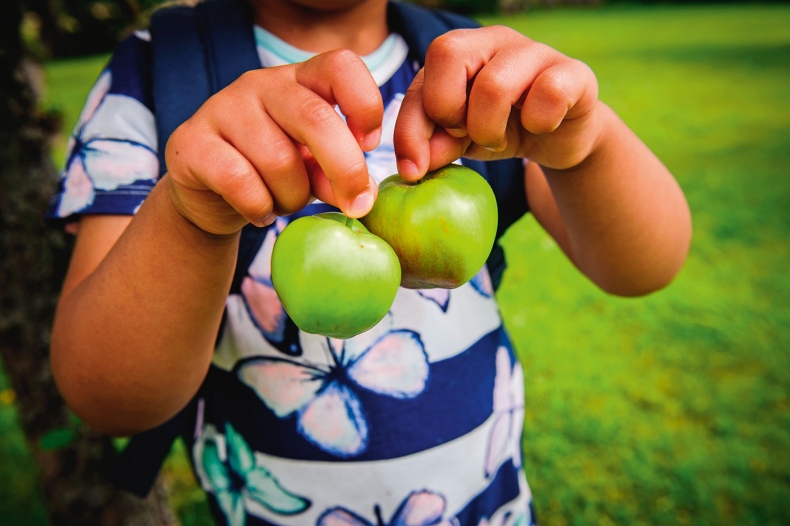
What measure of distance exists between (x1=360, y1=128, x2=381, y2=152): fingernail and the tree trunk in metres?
1.37

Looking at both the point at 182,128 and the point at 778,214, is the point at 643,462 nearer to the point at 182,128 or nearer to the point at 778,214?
the point at 182,128

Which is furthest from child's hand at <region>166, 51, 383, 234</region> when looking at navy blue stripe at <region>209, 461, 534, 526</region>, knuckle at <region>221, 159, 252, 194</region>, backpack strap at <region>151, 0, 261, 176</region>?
navy blue stripe at <region>209, 461, 534, 526</region>

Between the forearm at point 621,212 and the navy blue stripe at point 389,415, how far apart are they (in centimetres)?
38

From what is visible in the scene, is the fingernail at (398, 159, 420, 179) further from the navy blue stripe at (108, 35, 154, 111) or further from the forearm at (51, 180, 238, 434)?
the navy blue stripe at (108, 35, 154, 111)

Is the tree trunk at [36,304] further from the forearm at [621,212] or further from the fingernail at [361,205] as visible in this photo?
the forearm at [621,212]

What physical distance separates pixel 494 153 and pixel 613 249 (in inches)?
17.5

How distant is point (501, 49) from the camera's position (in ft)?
2.98

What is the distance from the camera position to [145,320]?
0.97 meters

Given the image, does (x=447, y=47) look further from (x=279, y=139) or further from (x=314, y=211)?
(x=314, y=211)

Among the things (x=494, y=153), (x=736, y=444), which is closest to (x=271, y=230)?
(x=494, y=153)

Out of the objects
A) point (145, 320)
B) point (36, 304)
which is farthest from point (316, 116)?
point (36, 304)

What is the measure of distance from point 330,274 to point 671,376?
3.08 meters

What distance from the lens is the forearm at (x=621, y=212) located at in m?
1.17

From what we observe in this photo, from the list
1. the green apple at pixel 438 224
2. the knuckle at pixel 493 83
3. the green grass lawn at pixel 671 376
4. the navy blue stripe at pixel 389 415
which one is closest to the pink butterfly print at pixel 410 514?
the navy blue stripe at pixel 389 415
